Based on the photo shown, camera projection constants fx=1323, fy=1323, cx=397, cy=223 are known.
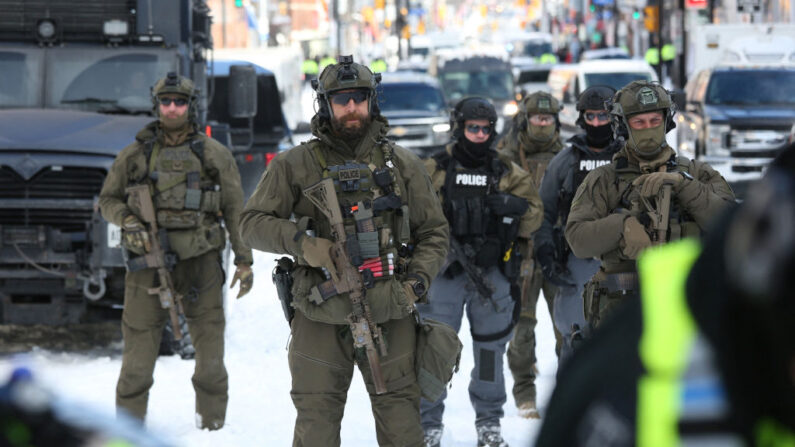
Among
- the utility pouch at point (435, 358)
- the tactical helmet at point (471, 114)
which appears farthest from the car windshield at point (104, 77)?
the utility pouch at point (435, 358)

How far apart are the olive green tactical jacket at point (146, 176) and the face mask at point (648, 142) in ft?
8.07

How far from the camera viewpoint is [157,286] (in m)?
7.27

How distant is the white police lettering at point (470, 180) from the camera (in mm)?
7312

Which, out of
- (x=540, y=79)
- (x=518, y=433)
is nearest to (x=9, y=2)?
(x=518, y=433)

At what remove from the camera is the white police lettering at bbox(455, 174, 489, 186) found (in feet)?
24.0

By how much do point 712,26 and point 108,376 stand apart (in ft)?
79.1

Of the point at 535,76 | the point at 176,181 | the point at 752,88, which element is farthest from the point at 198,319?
the point at 535,76

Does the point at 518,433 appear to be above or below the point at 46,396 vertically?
below

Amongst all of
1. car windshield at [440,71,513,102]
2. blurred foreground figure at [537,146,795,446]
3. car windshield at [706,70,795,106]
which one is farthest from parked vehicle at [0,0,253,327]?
car windshield at [440,71,513,102]

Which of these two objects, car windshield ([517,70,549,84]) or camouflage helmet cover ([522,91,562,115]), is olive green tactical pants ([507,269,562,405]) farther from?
car windshield ([517,70,549,84])

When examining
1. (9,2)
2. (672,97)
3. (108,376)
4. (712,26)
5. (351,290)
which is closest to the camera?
(351,290)

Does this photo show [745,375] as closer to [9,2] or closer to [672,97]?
[672,97]

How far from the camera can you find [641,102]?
18.8 ft

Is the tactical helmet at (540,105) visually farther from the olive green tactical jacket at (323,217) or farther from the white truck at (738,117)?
the white truck at (738,117)
